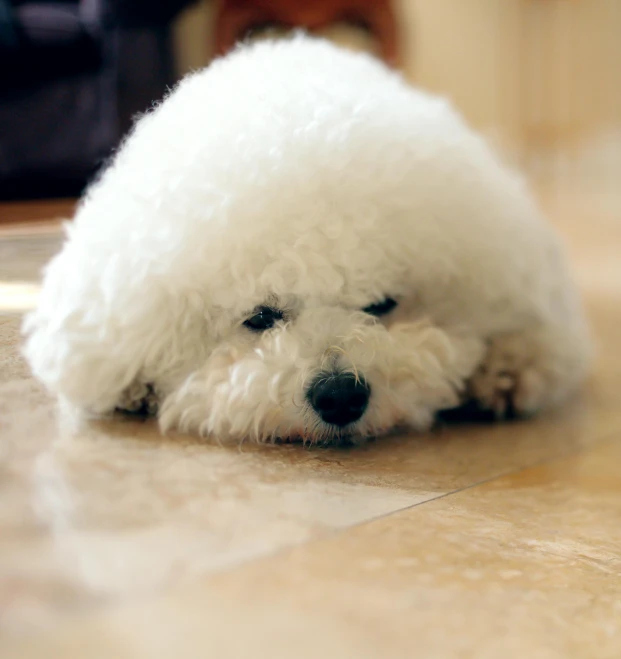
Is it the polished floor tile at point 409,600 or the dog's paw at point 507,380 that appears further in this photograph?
the dog's paw at point 507,380

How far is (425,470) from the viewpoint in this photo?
1.00 m

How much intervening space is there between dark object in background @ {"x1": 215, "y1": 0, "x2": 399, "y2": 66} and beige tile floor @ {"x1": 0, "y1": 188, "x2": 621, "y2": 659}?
124 inches

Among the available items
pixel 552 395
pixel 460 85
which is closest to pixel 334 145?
pixel 552 395

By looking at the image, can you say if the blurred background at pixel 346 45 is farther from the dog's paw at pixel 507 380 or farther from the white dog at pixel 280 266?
the dog's paw at pixel 507 380

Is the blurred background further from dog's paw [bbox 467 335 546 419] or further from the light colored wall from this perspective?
dog's paw [bbox 467 335 546 419]

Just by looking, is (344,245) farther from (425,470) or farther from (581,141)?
(581,141)

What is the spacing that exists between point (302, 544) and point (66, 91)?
2.37 metres

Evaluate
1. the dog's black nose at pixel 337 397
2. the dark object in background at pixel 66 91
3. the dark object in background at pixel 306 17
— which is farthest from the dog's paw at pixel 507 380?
the dark object in background at pixel 306 17

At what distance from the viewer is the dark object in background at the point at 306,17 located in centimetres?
394

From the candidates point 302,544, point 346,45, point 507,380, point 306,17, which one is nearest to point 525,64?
point 346,45

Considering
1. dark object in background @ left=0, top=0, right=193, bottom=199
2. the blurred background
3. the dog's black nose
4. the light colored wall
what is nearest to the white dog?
the dog's black nose

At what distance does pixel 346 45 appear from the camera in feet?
14.3

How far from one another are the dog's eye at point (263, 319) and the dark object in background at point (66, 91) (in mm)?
1776

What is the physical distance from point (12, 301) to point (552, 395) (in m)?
0.84
